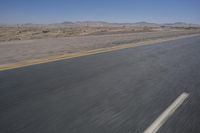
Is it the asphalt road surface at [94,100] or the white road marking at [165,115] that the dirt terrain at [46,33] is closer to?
the asphalt road surface at [94,100]

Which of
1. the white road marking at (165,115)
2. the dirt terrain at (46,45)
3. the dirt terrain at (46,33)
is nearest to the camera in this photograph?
the white road marking at (165,115)

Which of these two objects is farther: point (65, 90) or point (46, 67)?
point (46, 67)

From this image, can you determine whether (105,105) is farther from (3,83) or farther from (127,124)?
(3,83)

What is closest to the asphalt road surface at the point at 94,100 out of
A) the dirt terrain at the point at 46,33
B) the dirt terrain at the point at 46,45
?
the dirt terrain at the point at 46,45

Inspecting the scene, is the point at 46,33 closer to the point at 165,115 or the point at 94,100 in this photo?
the point at 94,100

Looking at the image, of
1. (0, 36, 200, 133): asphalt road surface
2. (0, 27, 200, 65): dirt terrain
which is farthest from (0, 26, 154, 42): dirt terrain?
(0, 36, 200, 133): asphalt road surface

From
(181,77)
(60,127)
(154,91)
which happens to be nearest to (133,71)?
(181,77)

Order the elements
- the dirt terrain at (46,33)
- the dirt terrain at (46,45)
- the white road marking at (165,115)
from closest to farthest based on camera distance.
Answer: the white road marking at (165,115) → the dirt terrain at (46,45) → the dirt terrain at (46,33)

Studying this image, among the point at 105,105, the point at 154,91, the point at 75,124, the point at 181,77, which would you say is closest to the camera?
the point at 75,124
